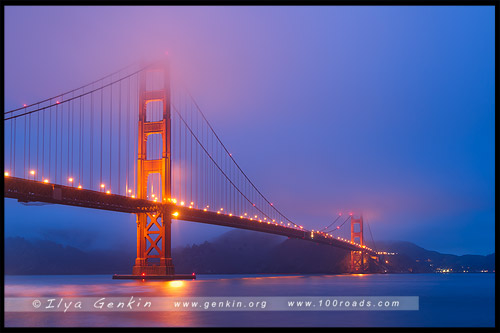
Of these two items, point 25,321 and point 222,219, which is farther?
point 222,219

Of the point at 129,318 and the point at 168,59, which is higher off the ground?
the point at 168,59

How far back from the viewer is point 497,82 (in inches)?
496

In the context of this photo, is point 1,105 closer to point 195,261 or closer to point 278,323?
point 278,323

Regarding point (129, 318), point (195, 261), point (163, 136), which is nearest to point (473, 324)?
point (129, 318)

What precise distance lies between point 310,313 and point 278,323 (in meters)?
2.77

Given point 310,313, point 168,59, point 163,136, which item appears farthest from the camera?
point 168,59
